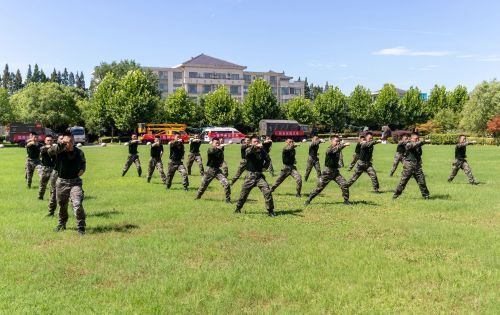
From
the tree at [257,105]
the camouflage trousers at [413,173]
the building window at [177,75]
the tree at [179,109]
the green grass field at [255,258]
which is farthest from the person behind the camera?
the building window at [177,75]

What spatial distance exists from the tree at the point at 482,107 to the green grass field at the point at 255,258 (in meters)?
53.4

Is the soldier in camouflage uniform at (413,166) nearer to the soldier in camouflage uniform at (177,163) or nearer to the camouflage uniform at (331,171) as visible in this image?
the camouflage uniform at (331,171)

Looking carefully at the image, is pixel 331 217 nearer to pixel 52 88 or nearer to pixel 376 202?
pixel 376 202

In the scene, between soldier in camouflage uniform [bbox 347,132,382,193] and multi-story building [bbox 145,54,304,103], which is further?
multi-story building [bbox 145,54,304,103]

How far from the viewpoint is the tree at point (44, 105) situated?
67.2 metres

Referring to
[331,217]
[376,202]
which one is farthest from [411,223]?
[376,202]

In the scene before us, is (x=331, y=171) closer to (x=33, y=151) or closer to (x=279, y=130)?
(x=33, y=151)

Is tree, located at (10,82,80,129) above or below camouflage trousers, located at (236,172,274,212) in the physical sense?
above

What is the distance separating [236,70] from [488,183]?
8751 centimetres

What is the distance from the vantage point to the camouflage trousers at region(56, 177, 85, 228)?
9.88 metres

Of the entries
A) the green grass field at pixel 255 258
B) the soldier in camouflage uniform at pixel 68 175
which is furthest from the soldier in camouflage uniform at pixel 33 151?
the soldier in camouflage uniform at pixel 68 175

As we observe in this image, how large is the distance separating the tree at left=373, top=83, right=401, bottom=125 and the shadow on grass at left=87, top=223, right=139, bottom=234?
76.8 metres

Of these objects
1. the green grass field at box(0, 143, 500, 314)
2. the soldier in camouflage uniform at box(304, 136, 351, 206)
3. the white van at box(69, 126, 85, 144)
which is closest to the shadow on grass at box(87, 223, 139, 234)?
the green grass field at box(0, 143, 500, 314)

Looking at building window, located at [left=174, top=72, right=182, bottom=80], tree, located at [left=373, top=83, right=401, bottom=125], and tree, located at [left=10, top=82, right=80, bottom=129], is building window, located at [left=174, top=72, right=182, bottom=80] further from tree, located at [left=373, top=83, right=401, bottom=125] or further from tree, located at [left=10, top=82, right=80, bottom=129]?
tree, located at [left=373, top=83, right=401, bottom=125]
